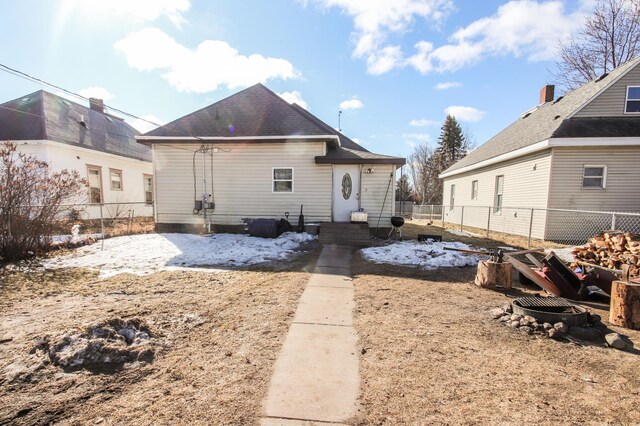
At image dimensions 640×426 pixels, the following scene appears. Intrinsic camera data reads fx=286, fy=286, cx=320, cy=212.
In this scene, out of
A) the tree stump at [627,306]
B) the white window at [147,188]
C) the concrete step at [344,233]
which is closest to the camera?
the tree stump at [627,306]

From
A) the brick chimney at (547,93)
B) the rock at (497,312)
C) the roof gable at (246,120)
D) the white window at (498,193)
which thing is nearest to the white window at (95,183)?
the roof gable at (246,120)

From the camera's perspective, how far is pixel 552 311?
3979mm

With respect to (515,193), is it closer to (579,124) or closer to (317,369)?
(579,124)

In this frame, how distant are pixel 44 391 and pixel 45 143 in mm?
14882

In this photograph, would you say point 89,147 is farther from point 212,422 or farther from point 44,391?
point 212,422

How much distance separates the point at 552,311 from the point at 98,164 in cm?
1938

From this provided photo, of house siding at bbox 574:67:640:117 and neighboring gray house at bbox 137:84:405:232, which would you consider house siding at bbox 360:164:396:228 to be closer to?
neighboring gray house at bbox 137:84:405:232

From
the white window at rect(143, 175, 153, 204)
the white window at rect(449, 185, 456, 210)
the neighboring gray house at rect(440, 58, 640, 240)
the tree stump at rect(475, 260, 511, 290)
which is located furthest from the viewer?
the white window at rect(449, 185, 456, 210)

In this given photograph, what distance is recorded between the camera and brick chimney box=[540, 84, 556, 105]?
655 inches

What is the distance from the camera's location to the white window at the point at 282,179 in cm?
1138

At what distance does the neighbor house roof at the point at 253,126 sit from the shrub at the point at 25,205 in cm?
421

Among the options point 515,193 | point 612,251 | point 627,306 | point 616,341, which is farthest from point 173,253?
point 515,193

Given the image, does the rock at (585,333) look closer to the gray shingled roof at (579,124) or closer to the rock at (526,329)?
the rock at (526,329)

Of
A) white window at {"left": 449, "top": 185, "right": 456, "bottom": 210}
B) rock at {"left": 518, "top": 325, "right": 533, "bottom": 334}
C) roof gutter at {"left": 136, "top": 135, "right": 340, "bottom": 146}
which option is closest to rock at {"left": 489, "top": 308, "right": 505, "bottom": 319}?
rock at {"left": 518, "top": 325, "right": 533, "bottom": 334}
